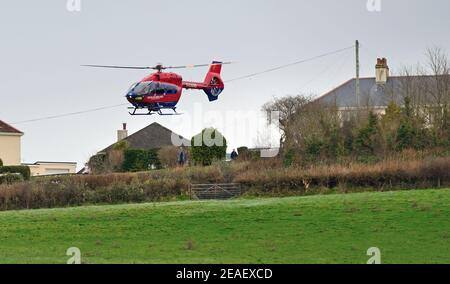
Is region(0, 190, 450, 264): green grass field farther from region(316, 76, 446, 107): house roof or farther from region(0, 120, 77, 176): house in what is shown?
region(0, 120, 77, 176): house

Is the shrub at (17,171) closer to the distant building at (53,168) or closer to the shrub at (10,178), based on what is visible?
the shrub at (10,178)

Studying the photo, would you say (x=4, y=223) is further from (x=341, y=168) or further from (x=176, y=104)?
(x=341, y=168)

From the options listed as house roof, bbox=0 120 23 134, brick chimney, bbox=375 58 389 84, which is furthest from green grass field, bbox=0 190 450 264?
house roof, bbox=0 120 23 134

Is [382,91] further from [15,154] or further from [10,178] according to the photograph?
[15,154]

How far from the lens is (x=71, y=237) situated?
3272 cm

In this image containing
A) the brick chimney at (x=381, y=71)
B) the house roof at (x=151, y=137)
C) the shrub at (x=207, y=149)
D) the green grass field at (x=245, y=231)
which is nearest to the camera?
the green grass field at (x=245, y=231)

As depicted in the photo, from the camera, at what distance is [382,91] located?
66.6 metres

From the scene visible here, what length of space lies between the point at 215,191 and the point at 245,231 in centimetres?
1480

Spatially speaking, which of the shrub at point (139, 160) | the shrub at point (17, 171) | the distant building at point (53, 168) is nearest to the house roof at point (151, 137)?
the distant building at point (53, 168)

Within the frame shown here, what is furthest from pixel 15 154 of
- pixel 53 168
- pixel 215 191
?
pixel 215 191

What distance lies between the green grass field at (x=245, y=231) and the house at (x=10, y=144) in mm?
35795

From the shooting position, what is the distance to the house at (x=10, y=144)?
2970 inches

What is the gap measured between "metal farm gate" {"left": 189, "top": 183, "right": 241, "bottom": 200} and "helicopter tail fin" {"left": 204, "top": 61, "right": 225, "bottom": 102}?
14.1m
